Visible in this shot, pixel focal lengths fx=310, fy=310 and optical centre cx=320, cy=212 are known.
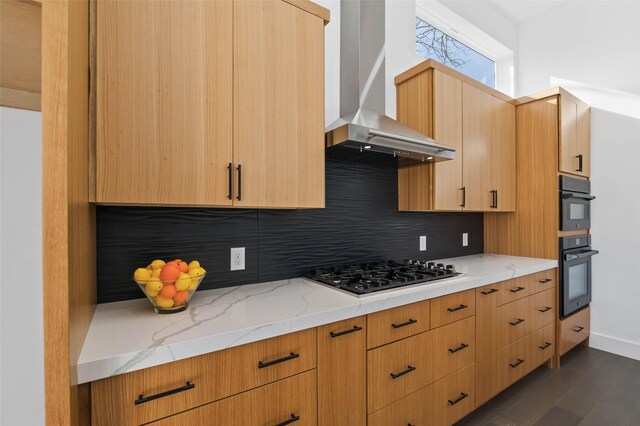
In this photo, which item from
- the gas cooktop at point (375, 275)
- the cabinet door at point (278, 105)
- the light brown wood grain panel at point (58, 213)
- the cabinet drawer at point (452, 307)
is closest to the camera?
the light brown wood grain panel at point (58, 213)

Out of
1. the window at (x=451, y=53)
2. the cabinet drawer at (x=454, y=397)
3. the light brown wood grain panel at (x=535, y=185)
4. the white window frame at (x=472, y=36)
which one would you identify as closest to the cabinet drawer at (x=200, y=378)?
the cabinet drawer at (x=454, y=397)

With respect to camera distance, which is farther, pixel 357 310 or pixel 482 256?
pixel 482 256

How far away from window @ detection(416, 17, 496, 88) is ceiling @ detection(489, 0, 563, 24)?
0.50m

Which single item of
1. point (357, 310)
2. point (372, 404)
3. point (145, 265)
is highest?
point (145, 265)

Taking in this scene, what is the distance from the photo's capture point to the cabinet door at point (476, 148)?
2.40 metres

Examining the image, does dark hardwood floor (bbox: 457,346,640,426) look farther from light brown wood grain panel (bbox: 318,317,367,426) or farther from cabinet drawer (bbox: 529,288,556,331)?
light brown wood grain panel (bbox: 318,317,367,426)

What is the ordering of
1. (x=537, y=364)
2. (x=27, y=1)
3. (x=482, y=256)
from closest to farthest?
(x=27, y=1), (x=537, y=364), (x=482, y=256)

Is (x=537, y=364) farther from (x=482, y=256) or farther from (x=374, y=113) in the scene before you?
(x=374, y=113)

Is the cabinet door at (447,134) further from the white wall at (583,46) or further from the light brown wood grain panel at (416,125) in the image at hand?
the white wall at (583,46)

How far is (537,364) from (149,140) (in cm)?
301

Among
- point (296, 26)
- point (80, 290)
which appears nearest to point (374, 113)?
point (296, 26)

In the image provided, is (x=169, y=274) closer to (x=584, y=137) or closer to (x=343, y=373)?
(x=343, y=373)

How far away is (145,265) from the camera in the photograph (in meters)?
1.42

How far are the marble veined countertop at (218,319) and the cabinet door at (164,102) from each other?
0.44 metres
